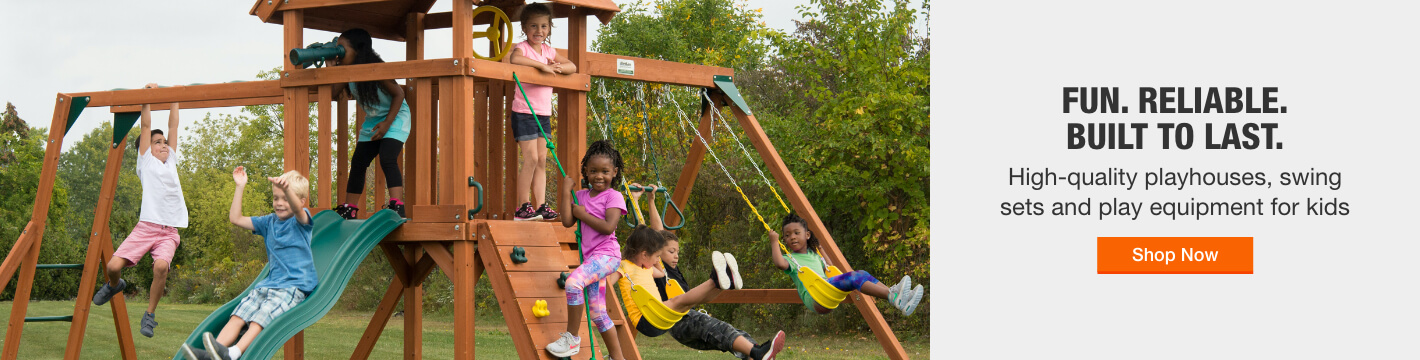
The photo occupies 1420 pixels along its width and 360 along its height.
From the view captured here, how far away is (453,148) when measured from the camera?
7.20m

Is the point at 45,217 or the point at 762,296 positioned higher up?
the point at 45,217

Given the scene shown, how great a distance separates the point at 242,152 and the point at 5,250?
16240 mm

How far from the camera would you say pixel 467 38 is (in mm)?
7230

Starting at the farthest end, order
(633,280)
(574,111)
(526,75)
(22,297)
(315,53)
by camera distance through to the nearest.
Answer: (22,297) < (574,111) < (633,280) < (315,53) < (526,75)

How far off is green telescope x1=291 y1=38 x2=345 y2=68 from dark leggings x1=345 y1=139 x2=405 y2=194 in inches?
21.5

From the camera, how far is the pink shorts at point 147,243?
9.43m

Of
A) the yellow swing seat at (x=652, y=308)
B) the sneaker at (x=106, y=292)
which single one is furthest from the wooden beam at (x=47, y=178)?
the yellow swing seat at (x=652, y=308)

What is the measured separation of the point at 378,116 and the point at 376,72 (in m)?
0.56

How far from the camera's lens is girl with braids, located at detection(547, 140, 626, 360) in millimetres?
6809

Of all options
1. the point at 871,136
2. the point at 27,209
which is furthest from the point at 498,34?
the point at 27,209

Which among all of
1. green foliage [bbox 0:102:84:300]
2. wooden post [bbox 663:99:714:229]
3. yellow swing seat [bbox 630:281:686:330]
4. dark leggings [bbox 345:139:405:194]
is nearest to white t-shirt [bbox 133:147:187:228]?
dark leggings [bbox 345:139:405:194]

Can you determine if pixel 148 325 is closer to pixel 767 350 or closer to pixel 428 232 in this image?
pixel 428 232

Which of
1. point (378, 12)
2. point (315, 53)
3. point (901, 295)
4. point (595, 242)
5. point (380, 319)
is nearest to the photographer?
point (595, 242)

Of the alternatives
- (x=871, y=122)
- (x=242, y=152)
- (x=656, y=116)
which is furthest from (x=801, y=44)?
(x=242, y=152)
